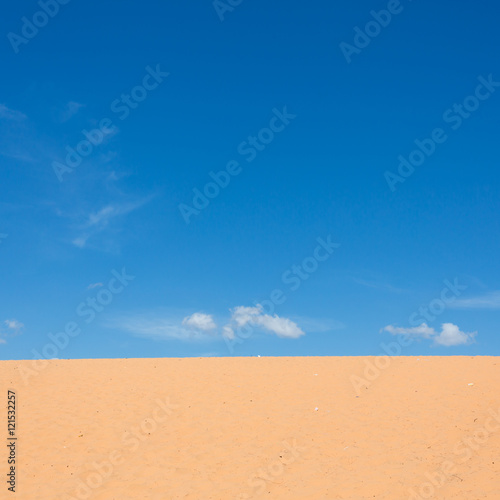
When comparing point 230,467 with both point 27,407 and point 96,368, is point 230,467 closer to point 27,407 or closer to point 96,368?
point 27,407

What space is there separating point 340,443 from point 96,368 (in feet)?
61.5

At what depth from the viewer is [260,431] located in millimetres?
20609

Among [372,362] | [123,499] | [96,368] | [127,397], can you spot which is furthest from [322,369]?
[123,499]

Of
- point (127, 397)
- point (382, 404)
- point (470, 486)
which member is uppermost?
point (127, 397)

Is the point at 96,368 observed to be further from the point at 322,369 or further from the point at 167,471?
the point at 167,471

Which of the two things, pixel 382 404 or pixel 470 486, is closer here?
pixel 470 486

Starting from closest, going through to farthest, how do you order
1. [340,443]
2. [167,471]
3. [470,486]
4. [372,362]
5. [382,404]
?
[470,486] → [167,471] → [340,443] → [382,404] → [372,362]

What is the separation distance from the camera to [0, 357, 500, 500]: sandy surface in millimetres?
15781

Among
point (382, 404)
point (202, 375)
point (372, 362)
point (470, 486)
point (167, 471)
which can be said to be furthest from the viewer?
point (372, 362)

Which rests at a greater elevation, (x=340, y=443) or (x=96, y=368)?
(x=96, y=368)

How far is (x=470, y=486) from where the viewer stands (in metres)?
14.8

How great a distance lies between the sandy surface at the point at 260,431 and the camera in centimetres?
1578

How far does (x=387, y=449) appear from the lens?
1816 centimetres

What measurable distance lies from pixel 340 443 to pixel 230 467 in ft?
14.0
